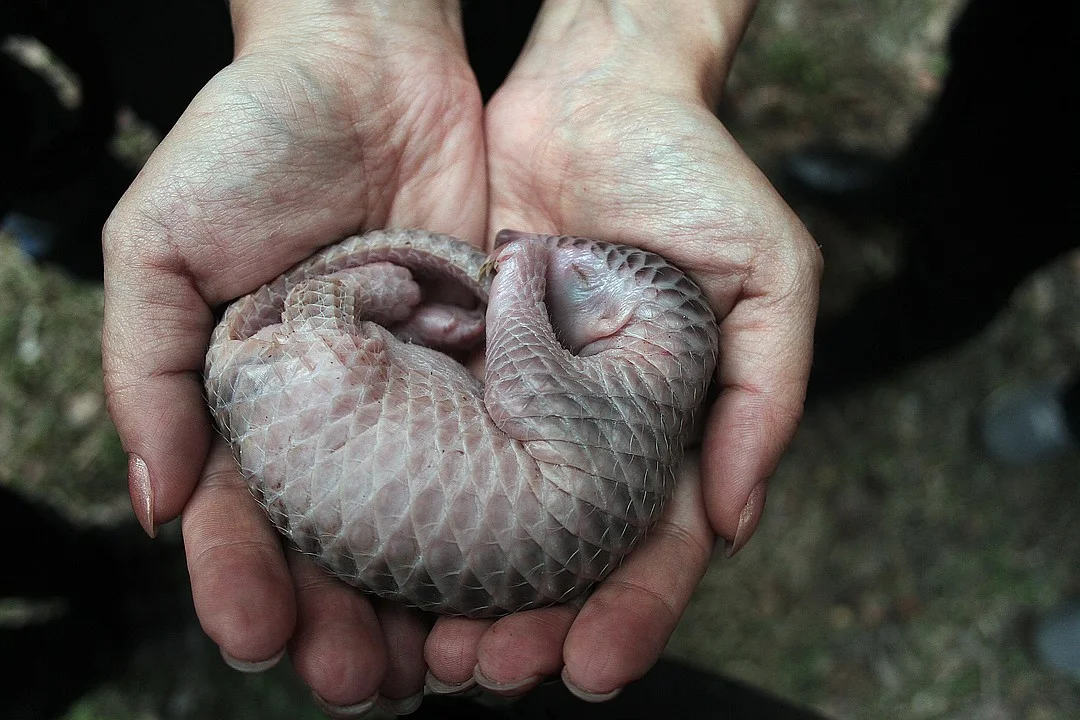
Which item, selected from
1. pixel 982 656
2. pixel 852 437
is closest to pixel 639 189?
pixel 852 437

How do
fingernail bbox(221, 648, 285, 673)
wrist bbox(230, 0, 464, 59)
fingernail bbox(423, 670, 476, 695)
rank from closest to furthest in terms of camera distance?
1. fingernail bbox(221, 648, 285, 673)
2. fingernail bbox(423, 670, 476, 695)
3. wrist bbox(230, 0, 464, 59)

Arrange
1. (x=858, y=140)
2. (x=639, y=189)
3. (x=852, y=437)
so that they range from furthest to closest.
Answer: (x=858, y=140) → (x=852, y=437) → (x=639, y=189)

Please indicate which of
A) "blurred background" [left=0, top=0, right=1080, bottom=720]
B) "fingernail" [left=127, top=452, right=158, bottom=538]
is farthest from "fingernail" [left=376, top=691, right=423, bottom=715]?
"blurred background" [left=0, top=0, right=1080, bottom=720]

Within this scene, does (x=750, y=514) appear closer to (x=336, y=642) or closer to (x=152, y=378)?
(x=336, y=642)

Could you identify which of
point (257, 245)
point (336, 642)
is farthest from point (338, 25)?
point (336, 642)

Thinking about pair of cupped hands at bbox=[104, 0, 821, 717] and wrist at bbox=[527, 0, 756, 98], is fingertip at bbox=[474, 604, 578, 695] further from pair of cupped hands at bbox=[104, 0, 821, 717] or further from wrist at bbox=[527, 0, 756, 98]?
wrist at bbox=[527, 0, 756, 98]

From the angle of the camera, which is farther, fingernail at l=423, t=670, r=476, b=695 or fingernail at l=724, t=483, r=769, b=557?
fingernail at l=724, t=483, r=769, b=557

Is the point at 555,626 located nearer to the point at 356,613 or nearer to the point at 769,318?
the point at 356,613
